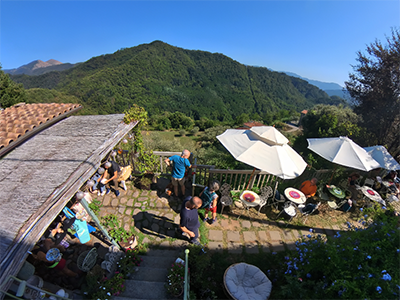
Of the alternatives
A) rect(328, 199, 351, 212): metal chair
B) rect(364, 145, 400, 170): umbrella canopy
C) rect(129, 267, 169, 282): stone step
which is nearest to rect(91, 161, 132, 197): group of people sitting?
rect(129, 267, 169, 282): stone step

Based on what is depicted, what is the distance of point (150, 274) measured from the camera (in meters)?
3.30

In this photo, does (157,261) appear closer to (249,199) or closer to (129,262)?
(129,262)

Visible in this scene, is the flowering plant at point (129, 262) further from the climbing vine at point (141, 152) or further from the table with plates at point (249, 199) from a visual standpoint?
the table with plates at point (249, 199)

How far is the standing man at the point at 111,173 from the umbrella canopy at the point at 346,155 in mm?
6499

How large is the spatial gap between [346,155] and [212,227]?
181 inches

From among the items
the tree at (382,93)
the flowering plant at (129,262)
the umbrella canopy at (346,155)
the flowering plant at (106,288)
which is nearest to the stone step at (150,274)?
the flowering plant at (129,262)

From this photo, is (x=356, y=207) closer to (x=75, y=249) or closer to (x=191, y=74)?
(x=75, y=249)

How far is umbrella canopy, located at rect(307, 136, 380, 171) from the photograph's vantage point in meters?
4.88

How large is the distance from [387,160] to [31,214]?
29.7 feet

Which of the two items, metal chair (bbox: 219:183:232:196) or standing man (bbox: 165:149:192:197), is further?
metal chair (bbox: 219:183:232:196)

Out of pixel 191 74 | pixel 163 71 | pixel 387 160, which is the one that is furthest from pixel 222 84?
pixel 387 160

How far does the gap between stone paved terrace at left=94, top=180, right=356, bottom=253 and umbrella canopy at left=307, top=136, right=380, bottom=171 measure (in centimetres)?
185

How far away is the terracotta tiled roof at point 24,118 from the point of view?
12.0 feet

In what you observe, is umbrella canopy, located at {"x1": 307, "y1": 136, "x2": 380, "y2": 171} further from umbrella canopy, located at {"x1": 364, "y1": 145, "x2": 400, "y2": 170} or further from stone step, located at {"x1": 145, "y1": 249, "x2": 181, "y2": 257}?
stone step, located at {"x1": 145, "y1": 249, "x2": 181, "y2": 257}
